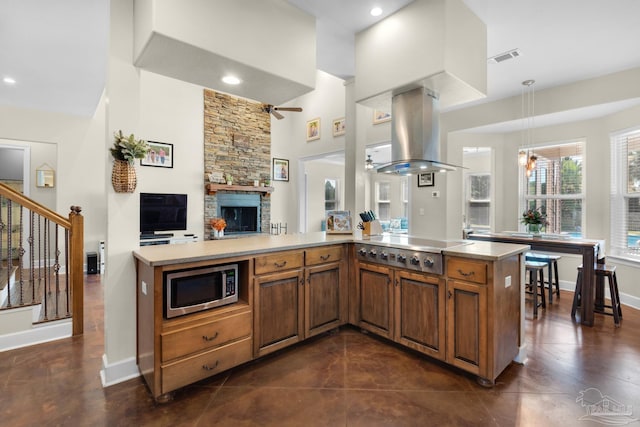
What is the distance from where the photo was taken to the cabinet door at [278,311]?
93.8 inches

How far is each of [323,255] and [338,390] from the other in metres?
1.10

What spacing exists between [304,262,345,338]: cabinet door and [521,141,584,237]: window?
3823mm

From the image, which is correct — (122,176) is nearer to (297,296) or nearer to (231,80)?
(231,80)

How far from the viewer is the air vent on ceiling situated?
324 cm

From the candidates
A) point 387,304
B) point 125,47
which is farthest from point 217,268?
point 125,47

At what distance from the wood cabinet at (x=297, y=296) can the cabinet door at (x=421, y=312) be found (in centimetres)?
59

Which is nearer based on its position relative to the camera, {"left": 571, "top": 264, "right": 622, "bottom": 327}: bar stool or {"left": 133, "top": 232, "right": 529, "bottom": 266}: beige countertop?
{"left": 133, "top": 232, "right": 529, "bottom": 266}: beige countertop

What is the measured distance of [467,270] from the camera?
2211 millimetres

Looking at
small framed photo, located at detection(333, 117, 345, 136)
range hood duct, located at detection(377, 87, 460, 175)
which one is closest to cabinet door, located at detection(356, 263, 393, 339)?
range hood duct, located at detection(377, 87, 460, 175)

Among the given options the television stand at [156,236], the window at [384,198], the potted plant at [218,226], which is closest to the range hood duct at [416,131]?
the potted plant at [218,226]

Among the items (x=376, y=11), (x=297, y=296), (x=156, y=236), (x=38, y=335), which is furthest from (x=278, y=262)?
(x=156, y=236)

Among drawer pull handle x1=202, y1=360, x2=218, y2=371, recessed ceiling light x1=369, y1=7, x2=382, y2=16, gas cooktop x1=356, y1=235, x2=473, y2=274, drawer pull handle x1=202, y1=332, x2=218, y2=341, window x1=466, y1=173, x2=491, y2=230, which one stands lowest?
drawer pull handle x1=202, y1=360, x2=218, y2=371

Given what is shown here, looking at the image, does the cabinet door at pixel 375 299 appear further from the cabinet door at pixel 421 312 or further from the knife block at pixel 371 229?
the knife block at pixel 371 229

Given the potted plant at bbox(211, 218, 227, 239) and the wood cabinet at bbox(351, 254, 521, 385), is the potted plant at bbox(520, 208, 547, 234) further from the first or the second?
the potted plant at bbox(211, 218, 227, 239)
